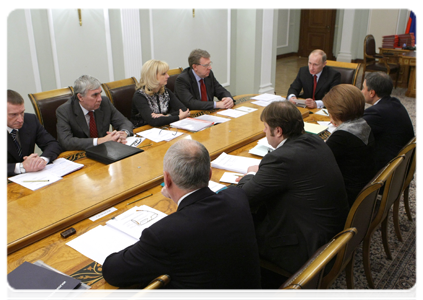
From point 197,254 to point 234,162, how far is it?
1246 millimetres

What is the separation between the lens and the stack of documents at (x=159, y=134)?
114 inches

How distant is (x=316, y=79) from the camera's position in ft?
14.2

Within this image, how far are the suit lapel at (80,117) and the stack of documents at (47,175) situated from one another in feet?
1.80

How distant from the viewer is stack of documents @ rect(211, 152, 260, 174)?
2359 millimetres

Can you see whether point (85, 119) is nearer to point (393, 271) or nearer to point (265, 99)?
point (265, 99)

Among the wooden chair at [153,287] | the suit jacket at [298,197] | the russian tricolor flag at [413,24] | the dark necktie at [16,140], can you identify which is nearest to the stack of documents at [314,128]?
the suit jacket at [298,197]

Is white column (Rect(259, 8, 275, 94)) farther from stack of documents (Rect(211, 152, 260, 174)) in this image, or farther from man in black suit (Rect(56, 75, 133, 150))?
stack of documents (Rect(211, 152, 260, 174))

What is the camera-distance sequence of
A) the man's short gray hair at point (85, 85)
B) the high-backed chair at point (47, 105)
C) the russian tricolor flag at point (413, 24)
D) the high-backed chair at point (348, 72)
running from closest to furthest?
the man's short gray hair at point (85, 85) → the high-backed chair at point (47, 105) → the high-backed chair at point (348, 72) → the russian tricolor flag at point (413, 24)

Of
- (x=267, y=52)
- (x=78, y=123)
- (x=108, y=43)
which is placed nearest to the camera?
(x=78, y=123)

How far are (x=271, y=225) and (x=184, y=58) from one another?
4410 millimetres

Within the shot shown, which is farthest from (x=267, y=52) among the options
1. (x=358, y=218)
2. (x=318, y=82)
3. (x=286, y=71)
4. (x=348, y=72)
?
(x=358, y=218)

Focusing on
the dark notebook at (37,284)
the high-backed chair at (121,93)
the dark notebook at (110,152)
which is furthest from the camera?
the high-backed chair at (121,93)

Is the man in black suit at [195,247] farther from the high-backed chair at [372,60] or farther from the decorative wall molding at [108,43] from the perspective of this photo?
the high-backed chair at [372,60]

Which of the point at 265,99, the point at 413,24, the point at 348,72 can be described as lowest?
the point at 265,99
